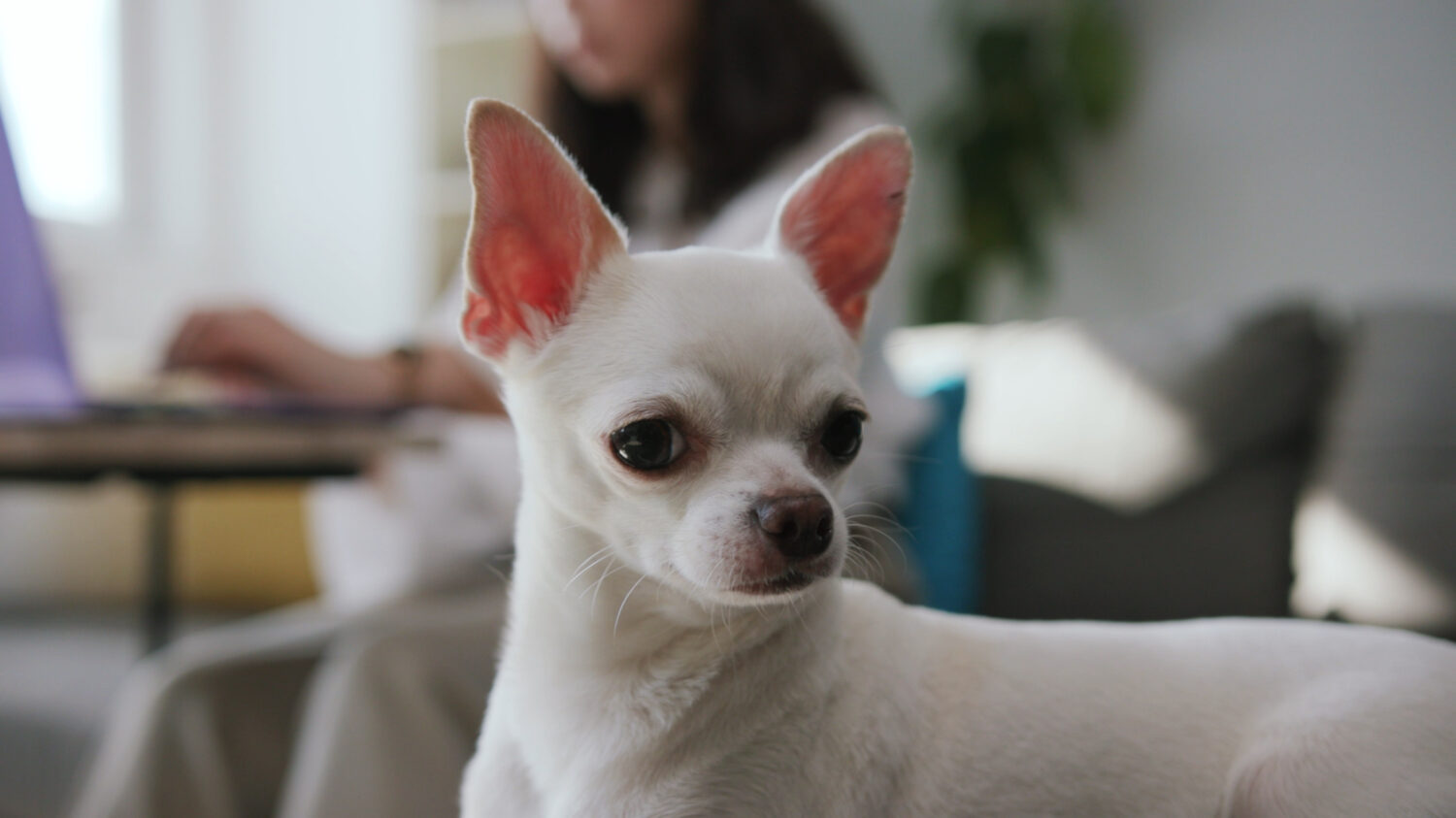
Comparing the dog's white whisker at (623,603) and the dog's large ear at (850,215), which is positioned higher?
the dog's large ear at (850,215)

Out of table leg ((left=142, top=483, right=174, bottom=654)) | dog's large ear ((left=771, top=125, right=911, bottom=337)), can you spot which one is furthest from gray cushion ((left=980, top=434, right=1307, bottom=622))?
table leg ((left=142, top=483, right=174, bottom=654))

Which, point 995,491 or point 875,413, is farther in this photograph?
point 995,491

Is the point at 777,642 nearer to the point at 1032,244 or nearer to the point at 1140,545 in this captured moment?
the point at 1140,545

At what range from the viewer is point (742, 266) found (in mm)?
528

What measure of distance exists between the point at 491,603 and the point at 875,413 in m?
0.52

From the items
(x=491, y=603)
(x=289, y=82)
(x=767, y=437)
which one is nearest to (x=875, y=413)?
(x=491, y=603)

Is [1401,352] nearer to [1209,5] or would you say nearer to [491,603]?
[491,603]

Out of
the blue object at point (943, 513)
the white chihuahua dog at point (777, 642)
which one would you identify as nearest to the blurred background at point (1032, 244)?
the blue object at point (943, 513)

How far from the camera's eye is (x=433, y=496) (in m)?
1.20

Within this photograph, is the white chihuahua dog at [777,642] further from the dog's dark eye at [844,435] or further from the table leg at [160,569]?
the table leg at [160,569]

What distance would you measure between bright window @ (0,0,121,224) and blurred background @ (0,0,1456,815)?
0.05ft

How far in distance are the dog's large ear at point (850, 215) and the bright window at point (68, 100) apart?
119 inches

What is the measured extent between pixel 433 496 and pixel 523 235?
0.72 metres

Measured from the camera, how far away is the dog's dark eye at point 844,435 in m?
0.54
